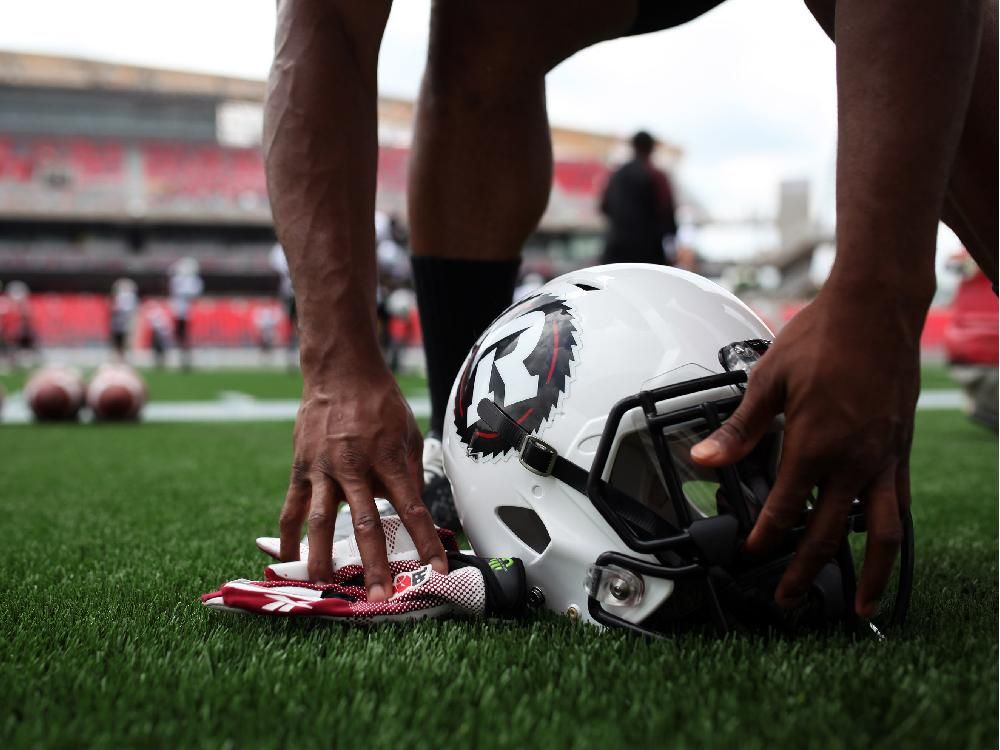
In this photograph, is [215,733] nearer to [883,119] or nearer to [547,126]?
[883,119]

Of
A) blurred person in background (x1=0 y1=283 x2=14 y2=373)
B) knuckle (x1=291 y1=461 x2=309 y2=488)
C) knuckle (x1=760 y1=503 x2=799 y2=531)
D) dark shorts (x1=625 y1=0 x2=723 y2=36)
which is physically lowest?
blurred person in background (x1=0 y1=283 x2=14 y2=373)

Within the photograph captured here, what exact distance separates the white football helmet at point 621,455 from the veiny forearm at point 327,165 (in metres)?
0.19

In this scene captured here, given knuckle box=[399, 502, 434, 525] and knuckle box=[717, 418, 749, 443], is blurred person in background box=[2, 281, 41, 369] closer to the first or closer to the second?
knuckle box=[399, 502, 434, 525]

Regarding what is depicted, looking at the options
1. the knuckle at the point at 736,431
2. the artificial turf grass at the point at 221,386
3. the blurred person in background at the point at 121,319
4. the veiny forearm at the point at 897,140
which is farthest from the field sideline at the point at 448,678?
the blurred person in background at the point at 121,319

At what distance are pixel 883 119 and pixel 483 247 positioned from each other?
989mm

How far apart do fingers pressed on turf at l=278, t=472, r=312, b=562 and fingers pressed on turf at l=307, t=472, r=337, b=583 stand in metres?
0.02

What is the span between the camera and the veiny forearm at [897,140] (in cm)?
Result: 89

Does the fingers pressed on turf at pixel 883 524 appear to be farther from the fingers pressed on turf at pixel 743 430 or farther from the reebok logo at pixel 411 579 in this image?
the reebok logo at pixel 411 579

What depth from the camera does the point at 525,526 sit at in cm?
121

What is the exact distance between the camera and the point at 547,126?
193cm

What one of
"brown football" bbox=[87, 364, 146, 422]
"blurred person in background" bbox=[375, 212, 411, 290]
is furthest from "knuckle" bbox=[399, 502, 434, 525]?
"blurred person in background" bbox=[375, 212, 411, 290]

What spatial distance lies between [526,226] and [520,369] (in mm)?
780

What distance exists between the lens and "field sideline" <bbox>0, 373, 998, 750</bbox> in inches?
29.5

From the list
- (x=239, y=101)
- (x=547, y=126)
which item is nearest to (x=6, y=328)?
(x=547, y=126)
